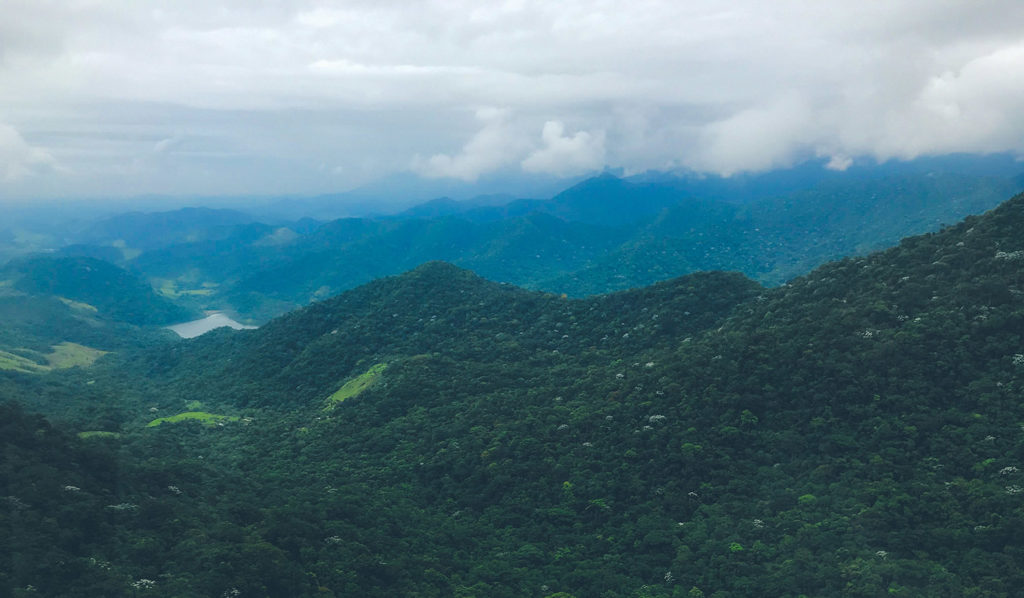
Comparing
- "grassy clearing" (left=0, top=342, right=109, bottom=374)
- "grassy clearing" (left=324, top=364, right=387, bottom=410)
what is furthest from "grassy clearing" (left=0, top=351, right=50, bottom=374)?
"grassy clearing" (left=324, top=364, right=387, bottom=410)

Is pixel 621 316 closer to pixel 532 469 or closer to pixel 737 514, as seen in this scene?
pixel 532 469

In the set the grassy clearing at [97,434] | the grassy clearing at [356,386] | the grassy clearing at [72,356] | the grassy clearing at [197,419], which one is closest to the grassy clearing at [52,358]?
the grassy clearing at [72,356]

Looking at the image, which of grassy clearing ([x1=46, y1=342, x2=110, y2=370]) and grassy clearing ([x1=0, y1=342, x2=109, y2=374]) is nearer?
grassy clearing ([x1=0, y1=342, x2=109, y2=374])

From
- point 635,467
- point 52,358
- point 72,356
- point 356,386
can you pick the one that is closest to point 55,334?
point 72,356

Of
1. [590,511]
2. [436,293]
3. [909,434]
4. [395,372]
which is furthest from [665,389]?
[436,293]

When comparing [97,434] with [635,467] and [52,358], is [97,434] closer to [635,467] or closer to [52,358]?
[635,467]

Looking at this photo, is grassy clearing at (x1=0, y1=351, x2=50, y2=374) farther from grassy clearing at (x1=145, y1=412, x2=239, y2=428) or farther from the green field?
the green field
